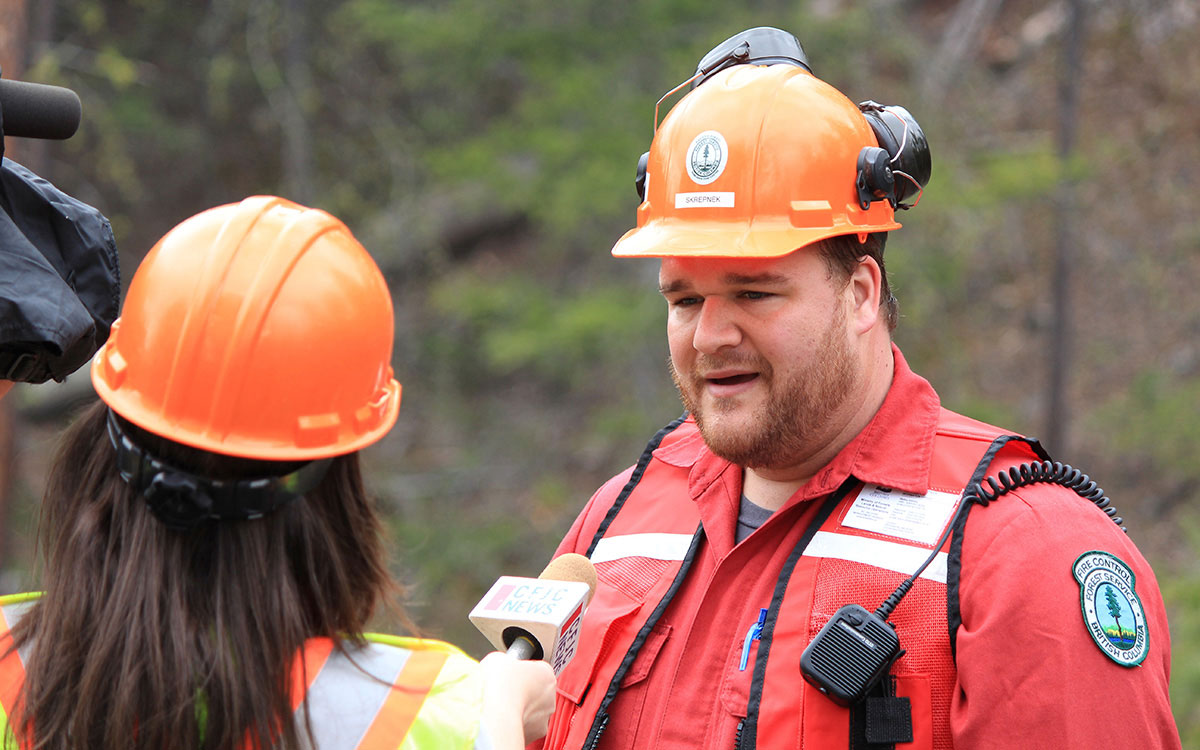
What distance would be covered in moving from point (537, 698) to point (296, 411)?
678 mm

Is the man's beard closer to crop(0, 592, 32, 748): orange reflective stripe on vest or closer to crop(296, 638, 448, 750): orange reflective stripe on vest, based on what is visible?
crop(296, 638, 448, 750): orange reflective stripe on vest

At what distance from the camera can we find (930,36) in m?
14.3

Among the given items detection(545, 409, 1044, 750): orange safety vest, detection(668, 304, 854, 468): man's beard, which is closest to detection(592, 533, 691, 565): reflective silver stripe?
detection(545, 409, 1044, 750): orange safety vest

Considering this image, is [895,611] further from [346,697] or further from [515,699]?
[346,697]

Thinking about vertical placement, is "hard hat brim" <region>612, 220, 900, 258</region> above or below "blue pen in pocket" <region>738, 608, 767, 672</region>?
above

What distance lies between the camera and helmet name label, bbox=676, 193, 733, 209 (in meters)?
2.73

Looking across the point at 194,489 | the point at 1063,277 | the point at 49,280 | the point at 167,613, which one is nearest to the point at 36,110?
the point at 49,280

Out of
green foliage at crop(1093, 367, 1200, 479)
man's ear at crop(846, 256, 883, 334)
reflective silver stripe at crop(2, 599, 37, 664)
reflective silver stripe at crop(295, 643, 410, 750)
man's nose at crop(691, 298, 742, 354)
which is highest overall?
man's ear at crop(846, 256, 883, 334)

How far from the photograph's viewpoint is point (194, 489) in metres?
1.77

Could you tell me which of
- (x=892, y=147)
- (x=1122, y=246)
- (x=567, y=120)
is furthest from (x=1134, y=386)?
(x=892, y=147)

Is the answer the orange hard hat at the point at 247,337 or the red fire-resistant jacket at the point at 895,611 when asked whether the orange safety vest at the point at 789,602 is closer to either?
the red fire-resistant jacket at the point at 895,611

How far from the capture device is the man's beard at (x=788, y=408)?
2.71 m

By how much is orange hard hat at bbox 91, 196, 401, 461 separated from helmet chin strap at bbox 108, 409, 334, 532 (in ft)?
0.14

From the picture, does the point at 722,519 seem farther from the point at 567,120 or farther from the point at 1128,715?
the point at 567,120
